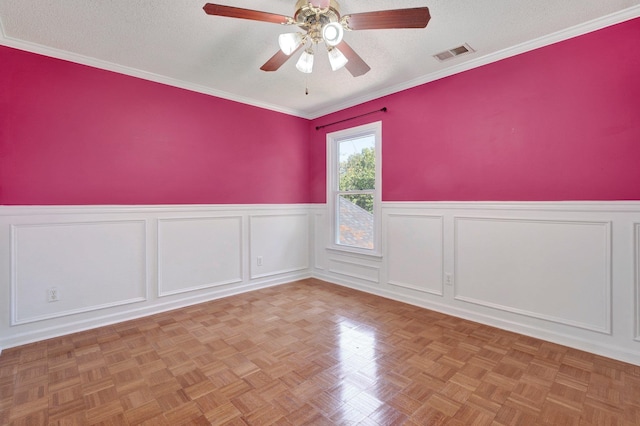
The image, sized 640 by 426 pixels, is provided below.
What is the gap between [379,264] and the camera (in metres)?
3.65

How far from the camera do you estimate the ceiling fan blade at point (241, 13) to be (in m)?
1.59

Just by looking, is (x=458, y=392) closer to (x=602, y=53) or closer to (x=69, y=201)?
(x=602, y=53)

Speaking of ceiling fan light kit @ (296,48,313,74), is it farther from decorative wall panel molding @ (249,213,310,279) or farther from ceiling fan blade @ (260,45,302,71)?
decorative wall panel molding @ (249,213,310,279)

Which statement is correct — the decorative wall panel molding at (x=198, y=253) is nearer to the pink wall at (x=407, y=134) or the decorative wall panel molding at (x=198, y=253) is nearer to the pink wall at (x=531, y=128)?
the pink wall at (x=407, y=134)

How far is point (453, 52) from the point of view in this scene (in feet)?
8.65

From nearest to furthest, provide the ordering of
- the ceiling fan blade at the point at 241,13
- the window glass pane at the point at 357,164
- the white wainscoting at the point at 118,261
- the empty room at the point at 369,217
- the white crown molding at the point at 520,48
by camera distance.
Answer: the ceiling fan blade at the point at 241,13 → the empty room at the point at 369,217 → the white crown molding at the point at 520,48 → the white wainscoting at the point at 118,261 → the window glass pane at the point at 357,164

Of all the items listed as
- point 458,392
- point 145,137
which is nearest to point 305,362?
point 458,392

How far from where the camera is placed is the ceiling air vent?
2.56 metres

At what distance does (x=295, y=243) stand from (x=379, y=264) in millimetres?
1329

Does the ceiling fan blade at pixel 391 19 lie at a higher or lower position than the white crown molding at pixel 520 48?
lower

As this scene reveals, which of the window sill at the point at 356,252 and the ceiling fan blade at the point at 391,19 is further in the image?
the window sill at the point at 356,252

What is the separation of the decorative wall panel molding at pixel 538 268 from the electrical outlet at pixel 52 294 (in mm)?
3620

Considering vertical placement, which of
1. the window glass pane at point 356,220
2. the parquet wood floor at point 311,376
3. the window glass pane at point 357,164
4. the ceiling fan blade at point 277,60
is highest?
the ceiling fan blade at point 277,60

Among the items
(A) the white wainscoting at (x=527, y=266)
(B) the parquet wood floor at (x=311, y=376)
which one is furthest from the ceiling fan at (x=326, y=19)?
(B) the parquet wood floor at (x=311, y=376)
